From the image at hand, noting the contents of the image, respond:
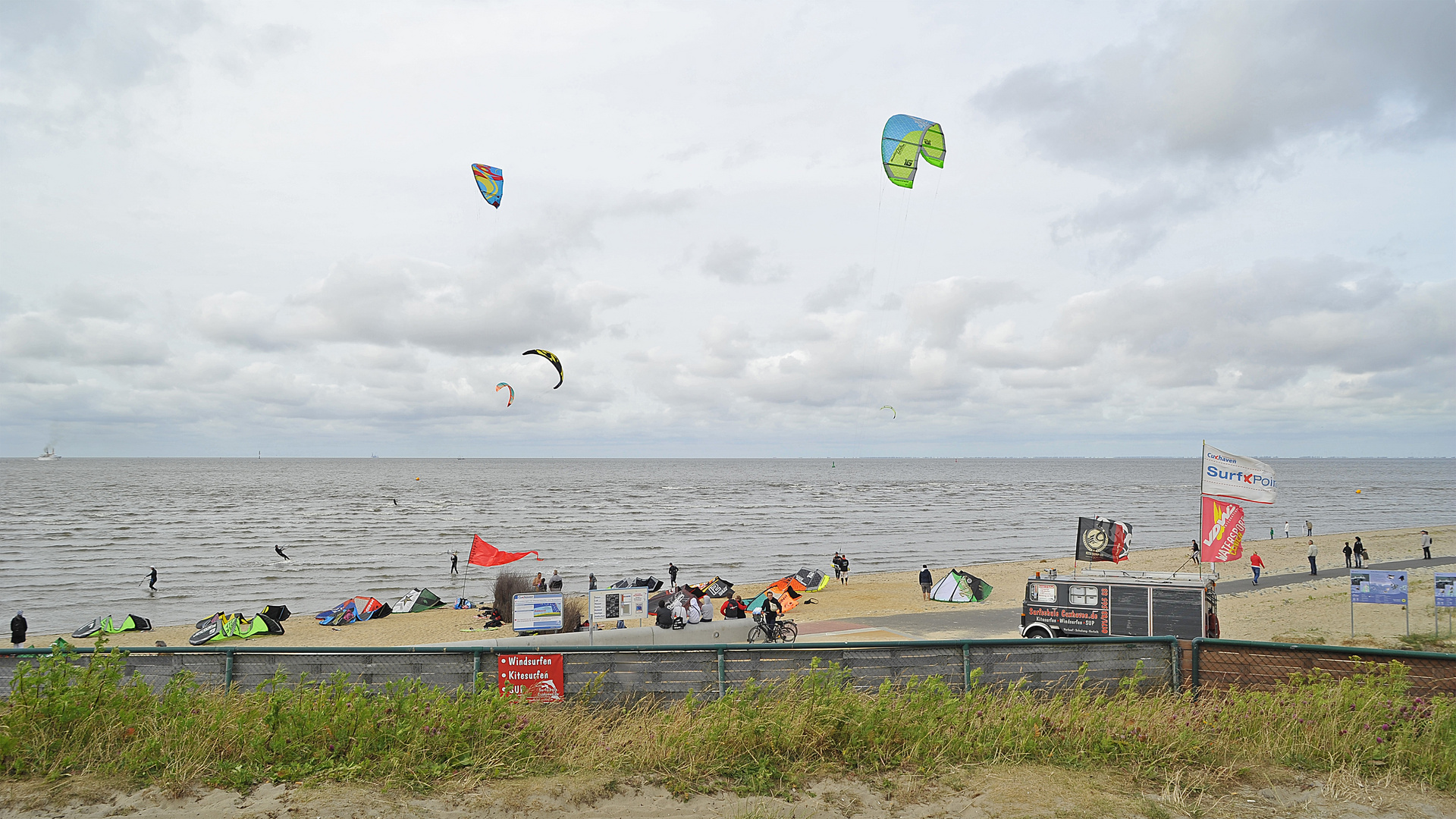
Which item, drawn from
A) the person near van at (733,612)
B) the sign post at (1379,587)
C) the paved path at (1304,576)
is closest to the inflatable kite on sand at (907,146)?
the person near van at (733,612)

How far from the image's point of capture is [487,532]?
2488 inches

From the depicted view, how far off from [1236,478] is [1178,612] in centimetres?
312

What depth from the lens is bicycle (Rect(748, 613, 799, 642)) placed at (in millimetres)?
20400

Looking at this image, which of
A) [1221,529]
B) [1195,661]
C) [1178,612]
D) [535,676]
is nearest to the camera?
[535,676]

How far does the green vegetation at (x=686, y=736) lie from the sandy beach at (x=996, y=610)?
45.8 ft

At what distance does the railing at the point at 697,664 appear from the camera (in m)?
9.43

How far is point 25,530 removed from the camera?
205ft

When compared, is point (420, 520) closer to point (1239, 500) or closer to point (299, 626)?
point (299, 626)

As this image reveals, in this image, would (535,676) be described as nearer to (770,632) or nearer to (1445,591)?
(770,632)

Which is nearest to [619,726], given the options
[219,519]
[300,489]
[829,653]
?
[829,653]

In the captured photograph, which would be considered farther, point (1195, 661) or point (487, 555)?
point (487, 555)

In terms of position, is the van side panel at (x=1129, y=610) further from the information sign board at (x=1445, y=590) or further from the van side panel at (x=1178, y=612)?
the information sign board at (x=1445, y=590)

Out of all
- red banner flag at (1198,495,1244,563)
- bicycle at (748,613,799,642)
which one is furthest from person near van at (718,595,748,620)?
red banner flag at (1198,495,1244,563)

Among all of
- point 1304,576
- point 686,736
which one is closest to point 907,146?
point 686,736
